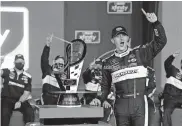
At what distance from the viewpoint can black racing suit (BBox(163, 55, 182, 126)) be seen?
3644mm

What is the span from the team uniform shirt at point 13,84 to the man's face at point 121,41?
157 cm

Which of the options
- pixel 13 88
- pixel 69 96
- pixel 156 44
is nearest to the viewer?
pixel 69 96

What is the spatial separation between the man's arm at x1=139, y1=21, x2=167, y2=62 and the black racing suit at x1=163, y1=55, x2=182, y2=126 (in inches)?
56.7

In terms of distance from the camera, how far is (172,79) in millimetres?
3873

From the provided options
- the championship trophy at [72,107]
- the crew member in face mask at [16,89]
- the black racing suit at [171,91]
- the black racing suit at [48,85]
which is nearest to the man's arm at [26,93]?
the crew member in face mask at [16,89]

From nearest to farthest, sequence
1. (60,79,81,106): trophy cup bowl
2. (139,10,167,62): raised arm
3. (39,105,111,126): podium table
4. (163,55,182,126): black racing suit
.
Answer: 1. (39,105,111,126): podium table
2. (60,79,81,106): trophy cup bowl
3. (139,10,167,62): raised arm
4. (163,55,182,126): black racing suit

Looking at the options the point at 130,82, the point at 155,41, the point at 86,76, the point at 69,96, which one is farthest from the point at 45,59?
the point at 69,96

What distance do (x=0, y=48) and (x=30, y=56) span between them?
→ 0.37 m

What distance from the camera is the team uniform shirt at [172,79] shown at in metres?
3.80

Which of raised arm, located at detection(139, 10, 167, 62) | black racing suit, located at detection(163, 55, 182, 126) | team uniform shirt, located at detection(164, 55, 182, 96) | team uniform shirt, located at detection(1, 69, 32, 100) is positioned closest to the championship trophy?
raised arm, located at detection(139, 10, 167, 62)

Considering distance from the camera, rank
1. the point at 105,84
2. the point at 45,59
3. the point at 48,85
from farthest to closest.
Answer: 1. the point at 48,85
2. the point at 45,59
3. the point at 105,84

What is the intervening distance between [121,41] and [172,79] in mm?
1697

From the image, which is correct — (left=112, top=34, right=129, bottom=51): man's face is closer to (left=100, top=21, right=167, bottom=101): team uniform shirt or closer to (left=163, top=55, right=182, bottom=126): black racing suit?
(left=100, top=21, right=167, bottom=101): team uniform shirt

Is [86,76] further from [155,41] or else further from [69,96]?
[69,96]
